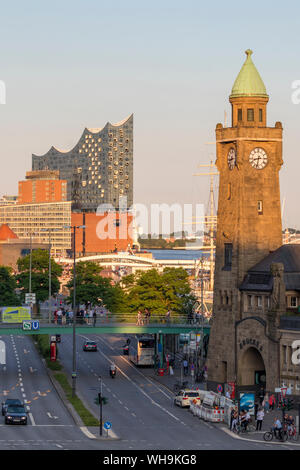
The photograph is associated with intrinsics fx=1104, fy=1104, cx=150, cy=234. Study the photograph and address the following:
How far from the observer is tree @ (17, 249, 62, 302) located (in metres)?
152

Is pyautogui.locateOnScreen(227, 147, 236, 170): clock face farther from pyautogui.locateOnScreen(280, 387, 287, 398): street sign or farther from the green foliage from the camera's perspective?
the green foliage

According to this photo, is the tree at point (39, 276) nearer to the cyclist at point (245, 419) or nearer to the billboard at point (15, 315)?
the billboard at point (15, 315)

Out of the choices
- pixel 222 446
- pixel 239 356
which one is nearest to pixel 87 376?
pixel 239 356

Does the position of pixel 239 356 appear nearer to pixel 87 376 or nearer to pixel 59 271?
pixel 87 376

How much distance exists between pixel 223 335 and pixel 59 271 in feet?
202

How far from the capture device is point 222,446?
67.1m

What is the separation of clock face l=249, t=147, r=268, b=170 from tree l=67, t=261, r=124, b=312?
4036 centimetres

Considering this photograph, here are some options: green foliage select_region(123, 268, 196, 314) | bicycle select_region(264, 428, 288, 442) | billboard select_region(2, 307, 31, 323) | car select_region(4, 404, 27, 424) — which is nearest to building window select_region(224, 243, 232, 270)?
billboard select_region(2, 307, 31, 323)

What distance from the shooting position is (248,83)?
100 metres

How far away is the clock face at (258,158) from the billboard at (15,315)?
26.7 metres

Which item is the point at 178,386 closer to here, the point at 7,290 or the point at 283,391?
the point at 283,391

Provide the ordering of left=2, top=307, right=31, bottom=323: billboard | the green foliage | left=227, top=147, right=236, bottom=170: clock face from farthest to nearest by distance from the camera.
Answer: the green foliage
left=2, top=307, right=31, bottom=323: billboard
left=227, top=147, right=236, bottom=170: clock face

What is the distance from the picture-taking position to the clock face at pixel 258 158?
98812mm

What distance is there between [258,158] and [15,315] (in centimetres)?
2823
